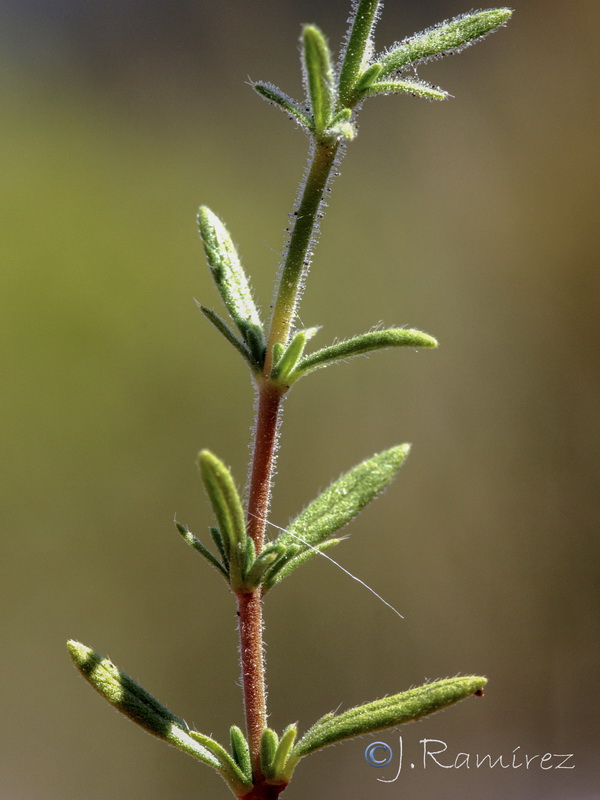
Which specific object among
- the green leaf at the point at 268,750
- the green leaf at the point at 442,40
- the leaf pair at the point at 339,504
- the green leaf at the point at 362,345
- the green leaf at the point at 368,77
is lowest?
the green leaf at the point at 268,750

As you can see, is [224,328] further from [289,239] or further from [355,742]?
[355,742]


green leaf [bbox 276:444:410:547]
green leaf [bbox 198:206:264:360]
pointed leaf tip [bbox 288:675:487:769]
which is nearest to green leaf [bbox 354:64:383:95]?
green leaf [bbox 198:206:264:360]

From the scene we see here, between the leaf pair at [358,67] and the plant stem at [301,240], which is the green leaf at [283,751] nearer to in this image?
the plant stem at [301,240]

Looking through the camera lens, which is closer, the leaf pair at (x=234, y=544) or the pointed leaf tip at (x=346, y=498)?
the leaf pair at (x=234, y=544)

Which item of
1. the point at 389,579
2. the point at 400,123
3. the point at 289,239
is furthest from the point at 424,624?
the point at 289,239

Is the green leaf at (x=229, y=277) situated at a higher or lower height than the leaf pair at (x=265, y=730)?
higher

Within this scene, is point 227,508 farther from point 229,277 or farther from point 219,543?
point 229,277

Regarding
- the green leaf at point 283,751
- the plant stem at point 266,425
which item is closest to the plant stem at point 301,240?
the plant stem at point 266,425
